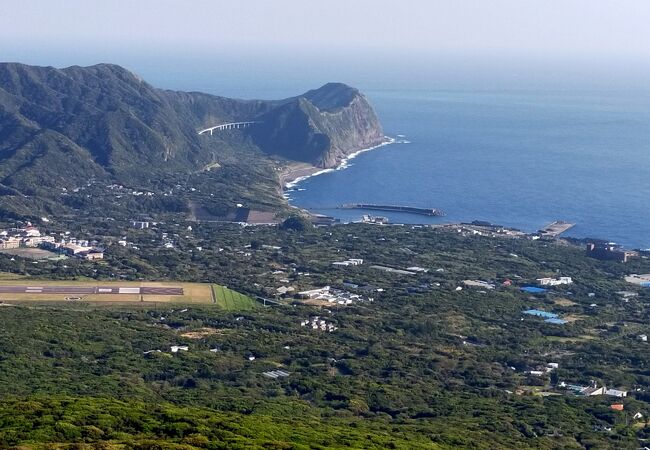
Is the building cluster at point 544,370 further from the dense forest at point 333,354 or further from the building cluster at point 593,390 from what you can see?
the building cluster at point 593,390

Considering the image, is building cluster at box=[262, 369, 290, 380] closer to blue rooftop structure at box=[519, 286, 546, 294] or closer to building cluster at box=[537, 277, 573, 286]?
blue rooftop structure at box=[519, 286, 546, 294]

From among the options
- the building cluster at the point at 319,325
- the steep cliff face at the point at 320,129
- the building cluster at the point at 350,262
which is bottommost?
the building cluster at the point at 319,325

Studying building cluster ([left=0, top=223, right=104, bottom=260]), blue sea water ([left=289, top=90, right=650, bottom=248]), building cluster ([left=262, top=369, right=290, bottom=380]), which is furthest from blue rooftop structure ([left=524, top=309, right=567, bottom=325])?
building cluster ([left=0, top=223, right=104, bottom=260])

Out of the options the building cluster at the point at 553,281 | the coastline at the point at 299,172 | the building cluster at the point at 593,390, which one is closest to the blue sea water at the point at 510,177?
the coastline at the point at 299,172

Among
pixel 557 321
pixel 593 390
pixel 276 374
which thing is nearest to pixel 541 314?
pixel 557 321

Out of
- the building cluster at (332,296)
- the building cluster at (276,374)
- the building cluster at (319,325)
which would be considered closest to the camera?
the building cluster at (276,374)

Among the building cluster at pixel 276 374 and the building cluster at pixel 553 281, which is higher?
the building cluster at pixel 553 281

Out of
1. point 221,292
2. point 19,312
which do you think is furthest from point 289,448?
point 221,292
